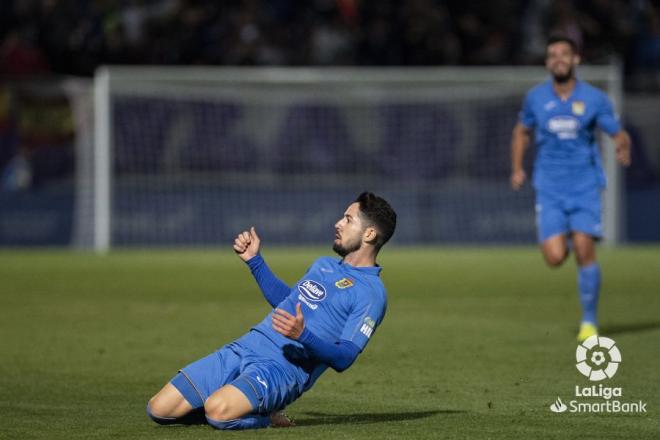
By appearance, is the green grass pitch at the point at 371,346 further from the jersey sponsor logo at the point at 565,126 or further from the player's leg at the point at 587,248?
the jersey sponsor logo at the point at 565,126

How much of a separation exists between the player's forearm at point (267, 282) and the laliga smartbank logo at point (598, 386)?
1.61m

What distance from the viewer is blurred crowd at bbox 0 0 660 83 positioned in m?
23.1

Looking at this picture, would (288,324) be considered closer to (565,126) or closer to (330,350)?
(330,350)

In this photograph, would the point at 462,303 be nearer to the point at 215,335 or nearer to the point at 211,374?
the point at 215,335

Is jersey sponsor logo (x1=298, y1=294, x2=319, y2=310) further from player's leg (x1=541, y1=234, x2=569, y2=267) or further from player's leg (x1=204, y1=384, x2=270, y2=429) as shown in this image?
player's leg (x1=541, y1=234, x2=569, y2=267)

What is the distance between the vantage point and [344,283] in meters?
7.00

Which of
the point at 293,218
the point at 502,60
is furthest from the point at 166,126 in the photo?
the point at 502,60

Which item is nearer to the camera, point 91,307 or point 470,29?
point 91,307

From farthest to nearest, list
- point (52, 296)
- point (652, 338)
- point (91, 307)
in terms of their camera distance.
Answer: point (52, 296) → point (91, 307) → point (652, 338)

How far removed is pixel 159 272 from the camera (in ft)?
59.9

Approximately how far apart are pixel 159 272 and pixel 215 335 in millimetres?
6901

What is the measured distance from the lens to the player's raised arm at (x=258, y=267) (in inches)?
281

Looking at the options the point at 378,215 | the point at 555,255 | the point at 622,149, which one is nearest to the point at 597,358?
the point at 555,255

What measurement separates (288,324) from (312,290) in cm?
69
